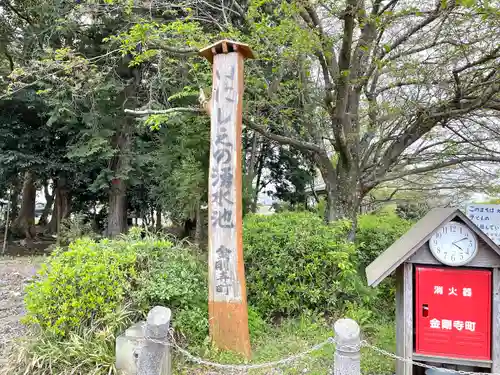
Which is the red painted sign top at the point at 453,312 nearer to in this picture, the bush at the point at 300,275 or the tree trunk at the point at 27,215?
the bush at the point at 300,275

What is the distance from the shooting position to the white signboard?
20.7ft

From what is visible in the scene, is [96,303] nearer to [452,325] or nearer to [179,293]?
[179,293]

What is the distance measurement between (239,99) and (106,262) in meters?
2.50

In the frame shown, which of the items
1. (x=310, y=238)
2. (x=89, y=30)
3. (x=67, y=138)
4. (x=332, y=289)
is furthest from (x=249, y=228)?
(x=67, y=138)

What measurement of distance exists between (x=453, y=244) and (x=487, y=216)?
3.63m

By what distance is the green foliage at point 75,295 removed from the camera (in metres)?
4.07

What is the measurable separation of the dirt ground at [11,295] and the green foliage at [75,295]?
2.78ft

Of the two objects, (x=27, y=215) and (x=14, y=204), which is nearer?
(x=27, y=215)

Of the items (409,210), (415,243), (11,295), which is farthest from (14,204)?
(409,210)

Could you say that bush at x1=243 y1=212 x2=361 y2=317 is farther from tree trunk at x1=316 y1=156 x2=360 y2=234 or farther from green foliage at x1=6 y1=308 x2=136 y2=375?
tree trunk at x1=316 y1=156 x2=360 y2=234

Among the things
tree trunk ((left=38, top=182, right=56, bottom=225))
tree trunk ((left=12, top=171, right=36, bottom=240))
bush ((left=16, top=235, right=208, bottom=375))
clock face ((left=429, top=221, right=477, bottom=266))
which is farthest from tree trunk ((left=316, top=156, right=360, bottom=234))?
tree trunk ((left=38, top=182, right=56, bottom=225))

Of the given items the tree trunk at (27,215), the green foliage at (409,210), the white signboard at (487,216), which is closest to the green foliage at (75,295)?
the white signboard at (487,216)

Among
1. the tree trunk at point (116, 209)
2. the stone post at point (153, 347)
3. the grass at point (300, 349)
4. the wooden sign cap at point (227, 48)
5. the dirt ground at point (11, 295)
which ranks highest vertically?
the wooden sign cap at point (227, 48)

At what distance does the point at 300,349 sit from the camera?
4.57m
